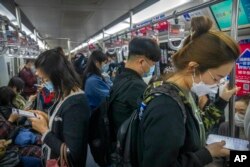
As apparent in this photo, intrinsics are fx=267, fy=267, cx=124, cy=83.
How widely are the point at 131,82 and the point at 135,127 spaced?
0.60 m

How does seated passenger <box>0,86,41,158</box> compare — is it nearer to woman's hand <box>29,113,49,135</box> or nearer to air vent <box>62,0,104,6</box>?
woman's hand <box>29,113,49,135</box>

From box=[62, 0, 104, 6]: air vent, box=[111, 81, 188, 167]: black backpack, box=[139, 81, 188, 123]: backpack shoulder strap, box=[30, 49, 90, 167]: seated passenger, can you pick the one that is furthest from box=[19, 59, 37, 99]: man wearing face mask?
box=[139, 81, 188, 123]: backpack shoulder strap

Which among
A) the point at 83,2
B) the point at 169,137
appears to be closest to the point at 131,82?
the point at 169,137

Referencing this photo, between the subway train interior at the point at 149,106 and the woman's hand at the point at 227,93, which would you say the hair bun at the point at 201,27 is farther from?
the woman's hand at the point at 227,93

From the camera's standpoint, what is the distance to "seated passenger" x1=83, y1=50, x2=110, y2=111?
307 centimetres

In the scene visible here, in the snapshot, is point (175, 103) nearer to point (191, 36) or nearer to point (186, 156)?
point (186, 156)

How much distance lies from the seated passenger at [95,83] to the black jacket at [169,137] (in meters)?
1.86

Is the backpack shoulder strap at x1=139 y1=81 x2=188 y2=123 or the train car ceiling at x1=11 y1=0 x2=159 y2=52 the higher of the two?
the train car ceiling at x1=11 y1=0 x2=159 y2=52

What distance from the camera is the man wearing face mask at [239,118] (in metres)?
2.32

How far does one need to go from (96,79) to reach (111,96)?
4.04ft

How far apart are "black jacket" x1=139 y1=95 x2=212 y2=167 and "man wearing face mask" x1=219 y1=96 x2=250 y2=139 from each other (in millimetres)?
1307

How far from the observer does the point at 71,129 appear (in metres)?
1.70

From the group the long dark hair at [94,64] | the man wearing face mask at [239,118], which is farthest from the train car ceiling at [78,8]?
the man wearing face mask at [239,118]

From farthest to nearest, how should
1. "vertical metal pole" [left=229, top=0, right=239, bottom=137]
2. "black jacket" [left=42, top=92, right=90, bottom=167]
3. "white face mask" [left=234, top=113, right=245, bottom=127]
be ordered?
"white face mask" [left=234, top=113, right=245, bottom=127]
"black jacket" [left=42, top=92, right=90, bottom=167]
"vertical metal pole" [left=229, top=0, right=239, bottom=137]
